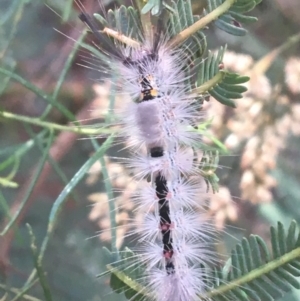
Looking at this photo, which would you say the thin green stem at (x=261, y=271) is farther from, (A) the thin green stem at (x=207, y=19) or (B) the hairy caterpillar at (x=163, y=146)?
(A) the thin green stem at (x=207, y=19)

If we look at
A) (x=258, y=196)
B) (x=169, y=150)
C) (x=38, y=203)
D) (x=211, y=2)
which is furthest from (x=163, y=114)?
(x=38, y=203)

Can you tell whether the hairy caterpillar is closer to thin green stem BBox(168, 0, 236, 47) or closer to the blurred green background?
thin green stem BBox(168, 0, 236, 47)

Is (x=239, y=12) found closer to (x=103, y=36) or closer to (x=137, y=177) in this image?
(x=103, y=36)

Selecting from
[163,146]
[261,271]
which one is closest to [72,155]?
[163,146]

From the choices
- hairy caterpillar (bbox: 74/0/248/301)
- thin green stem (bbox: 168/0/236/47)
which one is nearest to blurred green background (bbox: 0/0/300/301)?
hairy caterpillar (bbox: 74/0/248/301)

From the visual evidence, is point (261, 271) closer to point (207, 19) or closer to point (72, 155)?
point (207, 19)

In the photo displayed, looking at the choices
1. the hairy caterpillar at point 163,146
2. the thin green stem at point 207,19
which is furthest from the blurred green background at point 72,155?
the thin green stem at point 207,19
